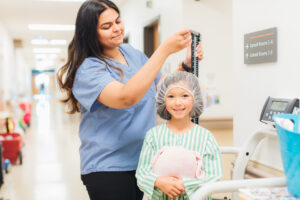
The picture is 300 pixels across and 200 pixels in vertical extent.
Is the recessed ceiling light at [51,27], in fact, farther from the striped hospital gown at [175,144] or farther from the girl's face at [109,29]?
the striped hospital gown at [175,144]

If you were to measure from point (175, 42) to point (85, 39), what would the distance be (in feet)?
1.32

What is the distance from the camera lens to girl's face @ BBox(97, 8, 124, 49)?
1.31m

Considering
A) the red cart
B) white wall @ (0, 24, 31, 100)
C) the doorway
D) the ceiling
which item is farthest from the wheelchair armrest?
white wall @ (0, 24, 31, 100)

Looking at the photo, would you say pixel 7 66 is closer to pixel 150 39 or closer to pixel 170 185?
pixel 150 39

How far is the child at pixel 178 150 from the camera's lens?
1.17 m

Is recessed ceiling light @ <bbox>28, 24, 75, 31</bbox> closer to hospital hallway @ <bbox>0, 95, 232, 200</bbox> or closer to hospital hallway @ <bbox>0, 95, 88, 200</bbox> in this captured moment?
hospital hallway @ <bbox>0, 95, 88, 200</bbox>

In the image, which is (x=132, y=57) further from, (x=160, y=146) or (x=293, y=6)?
(x=293, y=6)

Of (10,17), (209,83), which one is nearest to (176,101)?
(209,83)

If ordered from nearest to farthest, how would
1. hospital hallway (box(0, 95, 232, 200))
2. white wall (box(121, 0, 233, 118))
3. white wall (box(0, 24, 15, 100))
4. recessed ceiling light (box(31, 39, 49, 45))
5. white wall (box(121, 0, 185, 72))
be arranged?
hospital hallway (box(0, 95, 232, 200))
white wall (box(121, 0, 233, 118))
white wall (box(121, 0, 185, 72))
white wall (box(0, 24, 15, 100))
recessed ceiling light (box(31, 39, 49, 45))

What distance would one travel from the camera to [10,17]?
7.55 m

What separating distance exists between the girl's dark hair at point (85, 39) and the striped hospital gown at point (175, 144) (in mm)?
314

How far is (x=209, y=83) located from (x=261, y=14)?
2.48m

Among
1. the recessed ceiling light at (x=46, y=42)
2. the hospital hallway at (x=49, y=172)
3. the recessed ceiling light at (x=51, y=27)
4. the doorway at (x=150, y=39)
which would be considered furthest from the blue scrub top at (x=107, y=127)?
the recessed ceiling light at (x=46, y=42)

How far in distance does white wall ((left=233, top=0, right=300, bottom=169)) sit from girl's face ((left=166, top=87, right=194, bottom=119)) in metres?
0.45
